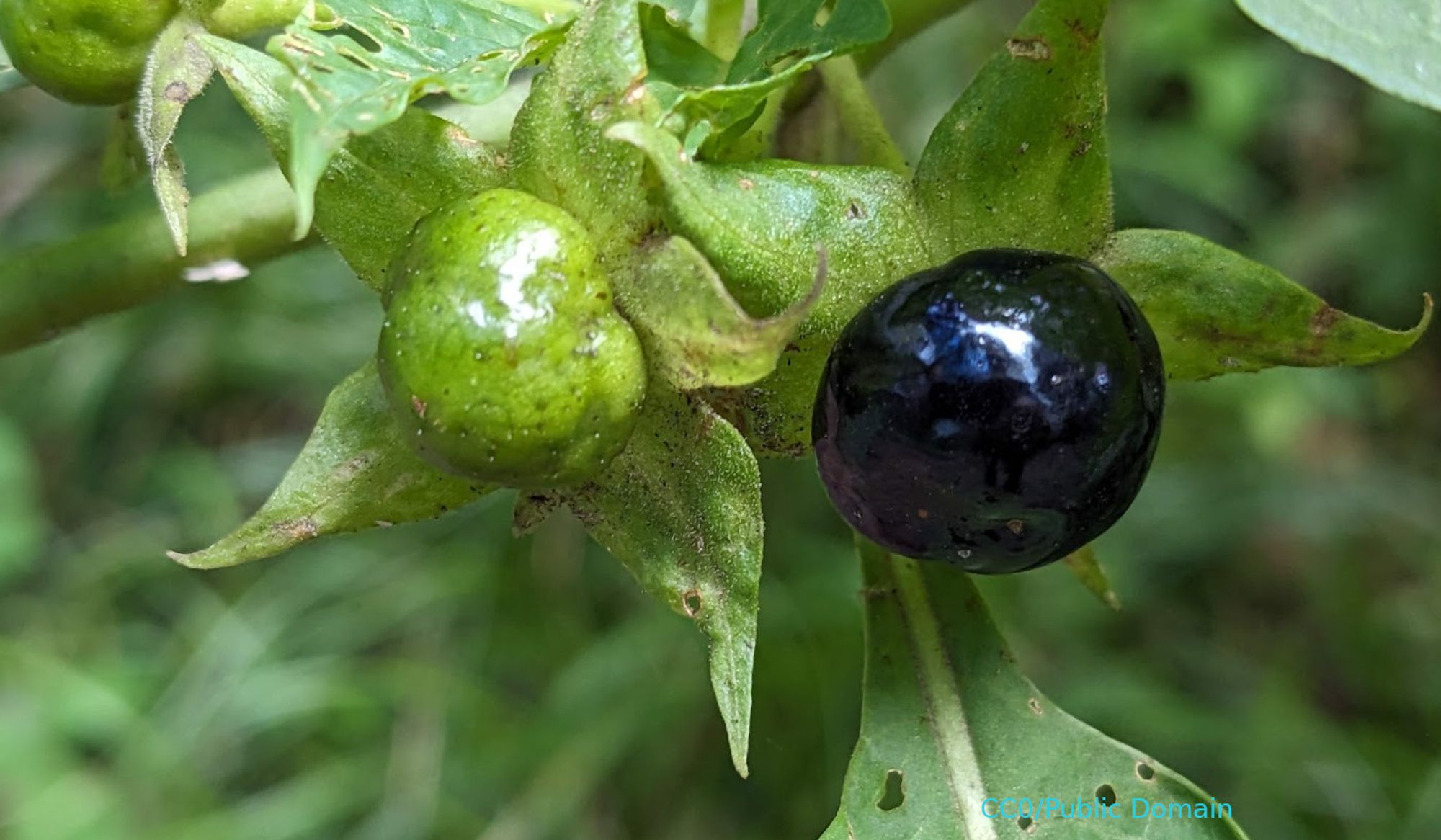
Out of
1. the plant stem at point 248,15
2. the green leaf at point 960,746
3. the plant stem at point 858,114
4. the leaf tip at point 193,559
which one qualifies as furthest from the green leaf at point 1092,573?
the plant stem at point 248,15

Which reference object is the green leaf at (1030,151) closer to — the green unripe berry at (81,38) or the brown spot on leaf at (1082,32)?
the brown spot on leaf at (1082,32)

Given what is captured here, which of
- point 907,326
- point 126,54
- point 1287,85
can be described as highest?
point 126,54

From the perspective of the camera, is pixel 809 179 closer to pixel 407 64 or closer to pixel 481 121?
pixel 407 64

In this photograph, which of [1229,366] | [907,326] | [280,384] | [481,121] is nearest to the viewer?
[907,326]

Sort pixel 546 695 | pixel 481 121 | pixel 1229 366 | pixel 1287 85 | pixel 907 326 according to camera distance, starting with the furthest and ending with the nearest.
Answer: pixel 1287 85 < pixel 546 695 < pixel 481 121 < pixel 1229 366 < pixel 907 326

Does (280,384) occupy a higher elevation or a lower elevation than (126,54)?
lower

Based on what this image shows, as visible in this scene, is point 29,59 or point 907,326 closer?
point 907,326

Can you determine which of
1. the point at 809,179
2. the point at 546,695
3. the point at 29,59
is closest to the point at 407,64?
the point at 809,179

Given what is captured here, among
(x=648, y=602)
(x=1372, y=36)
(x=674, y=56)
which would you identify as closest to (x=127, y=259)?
(x=674, y=56)
